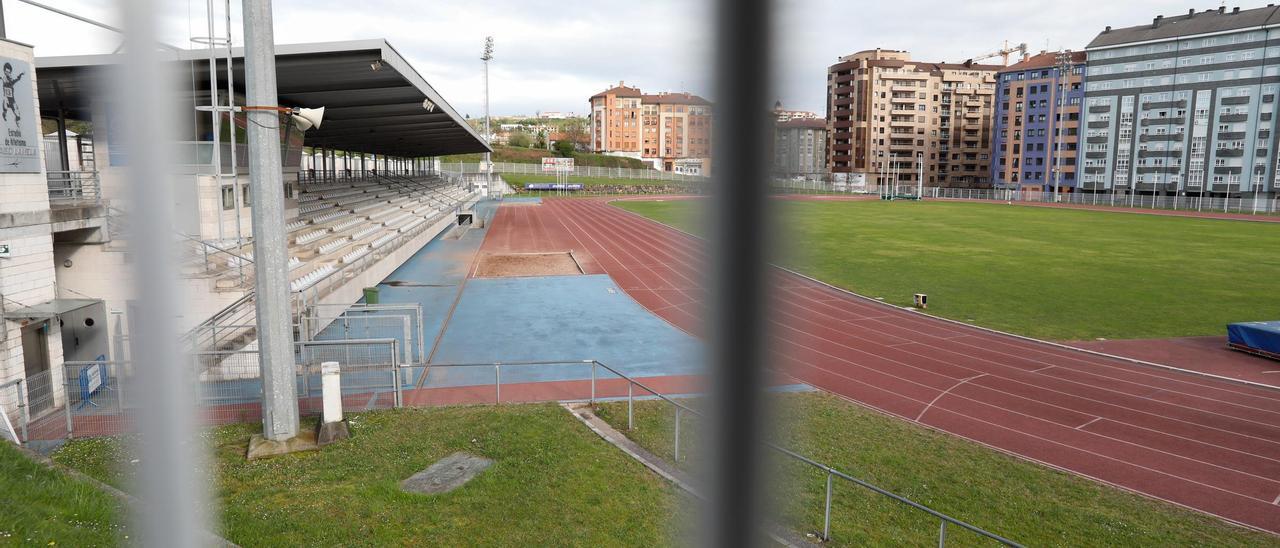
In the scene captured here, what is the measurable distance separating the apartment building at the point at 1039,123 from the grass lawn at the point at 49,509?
80.3 meters

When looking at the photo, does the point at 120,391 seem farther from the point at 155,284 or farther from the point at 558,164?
the point at 558,164

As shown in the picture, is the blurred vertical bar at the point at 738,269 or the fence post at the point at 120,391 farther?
the fence post at the point at 120,391

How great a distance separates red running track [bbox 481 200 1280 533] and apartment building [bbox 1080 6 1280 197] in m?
60.4

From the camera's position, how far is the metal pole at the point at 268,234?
7.60 m

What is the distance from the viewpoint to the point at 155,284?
0.97 meters

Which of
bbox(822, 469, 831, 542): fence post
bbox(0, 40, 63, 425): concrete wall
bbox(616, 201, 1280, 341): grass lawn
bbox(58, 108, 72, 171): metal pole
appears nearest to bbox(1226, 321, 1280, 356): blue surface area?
bbox(616, 201, 1280, 341): grass lawn

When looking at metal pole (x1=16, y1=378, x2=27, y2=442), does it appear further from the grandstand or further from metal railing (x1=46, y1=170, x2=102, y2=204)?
metal railing (x1=46, y1=170, x2=102, y2=204)

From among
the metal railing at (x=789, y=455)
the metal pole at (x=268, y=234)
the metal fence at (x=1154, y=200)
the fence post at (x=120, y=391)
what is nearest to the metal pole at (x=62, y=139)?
the metal railing at (x=789, y=455)

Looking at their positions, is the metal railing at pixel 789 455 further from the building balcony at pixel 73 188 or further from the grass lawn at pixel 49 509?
the building balcony at pixel 73 188

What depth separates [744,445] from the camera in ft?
2.92

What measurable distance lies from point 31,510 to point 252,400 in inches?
188

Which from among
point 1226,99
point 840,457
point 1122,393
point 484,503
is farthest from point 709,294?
point 1226,99

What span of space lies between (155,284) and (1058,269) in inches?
1092

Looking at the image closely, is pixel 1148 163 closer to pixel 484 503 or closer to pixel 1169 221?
pixel 1169 221
